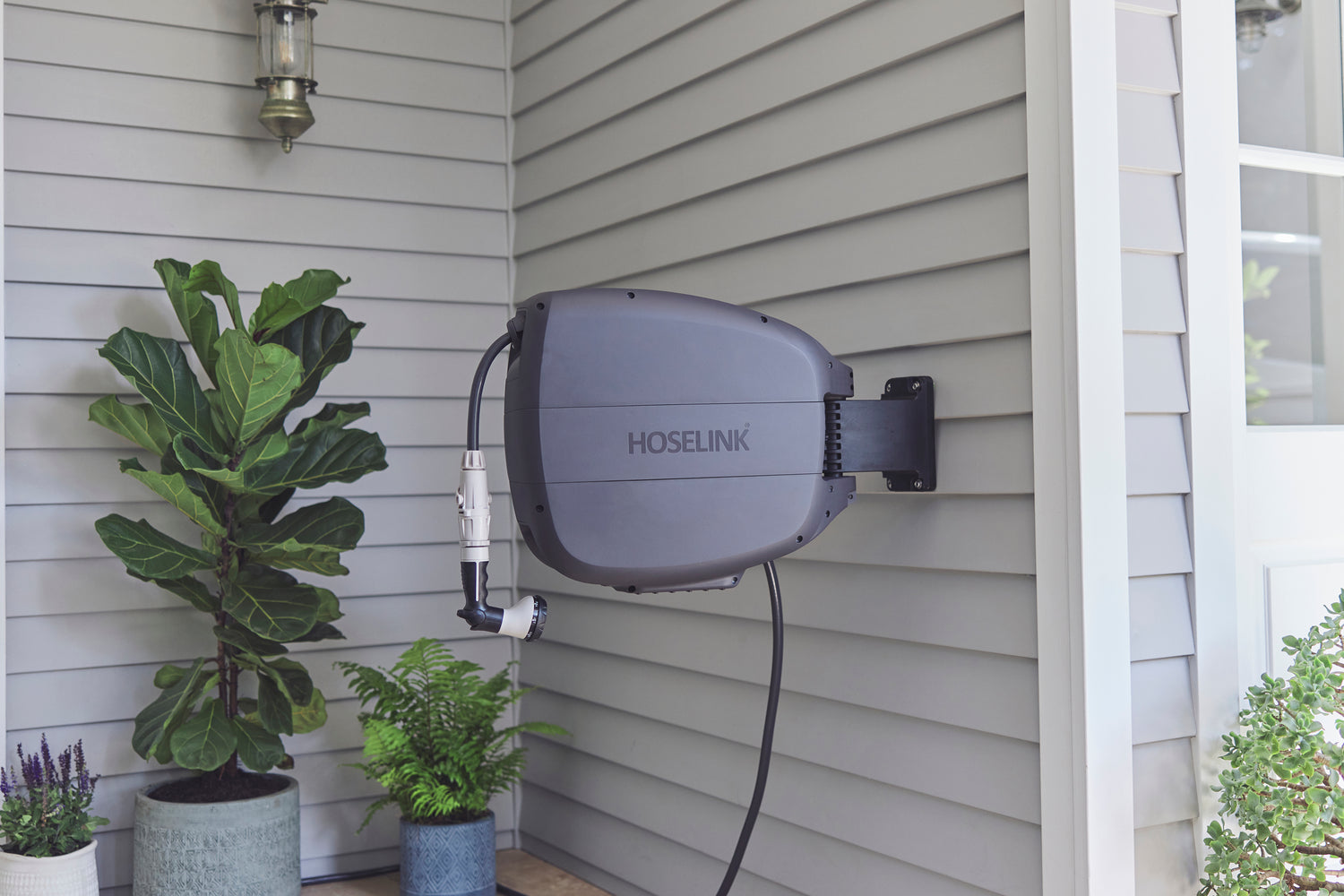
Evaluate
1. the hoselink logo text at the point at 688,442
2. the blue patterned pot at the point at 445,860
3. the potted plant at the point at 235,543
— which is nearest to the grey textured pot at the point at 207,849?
the potted plant at the point at 235,543

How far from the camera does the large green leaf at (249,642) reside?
196cm

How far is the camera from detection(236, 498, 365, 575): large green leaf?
1.93 metres

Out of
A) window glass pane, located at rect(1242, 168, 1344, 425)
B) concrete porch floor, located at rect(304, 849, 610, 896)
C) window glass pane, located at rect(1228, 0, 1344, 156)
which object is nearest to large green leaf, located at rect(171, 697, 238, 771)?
concrete porch floor, located at rect(304, 849, 610, 896)

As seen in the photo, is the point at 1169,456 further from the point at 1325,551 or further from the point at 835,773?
the point at 835,773

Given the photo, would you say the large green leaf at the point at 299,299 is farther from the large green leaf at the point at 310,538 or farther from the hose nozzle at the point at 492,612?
the hose nozzle at the point at 492,612

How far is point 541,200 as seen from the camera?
2.44m

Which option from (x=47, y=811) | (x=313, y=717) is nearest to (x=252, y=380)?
(x=313, y=717)

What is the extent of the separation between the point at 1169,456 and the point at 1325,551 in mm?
323

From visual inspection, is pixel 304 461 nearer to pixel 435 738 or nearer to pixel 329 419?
pixel 329 419

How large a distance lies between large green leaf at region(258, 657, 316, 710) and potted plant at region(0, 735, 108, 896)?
1.09ft

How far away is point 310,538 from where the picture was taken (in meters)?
2.02

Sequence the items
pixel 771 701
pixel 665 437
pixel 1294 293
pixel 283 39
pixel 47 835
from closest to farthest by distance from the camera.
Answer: pixel 665 437 → pixel 771 701 → pixel 1294 293 → pixel 47 835 → pixel 283 39

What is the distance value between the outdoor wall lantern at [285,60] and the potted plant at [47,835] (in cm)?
123

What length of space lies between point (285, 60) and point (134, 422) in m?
0.76
